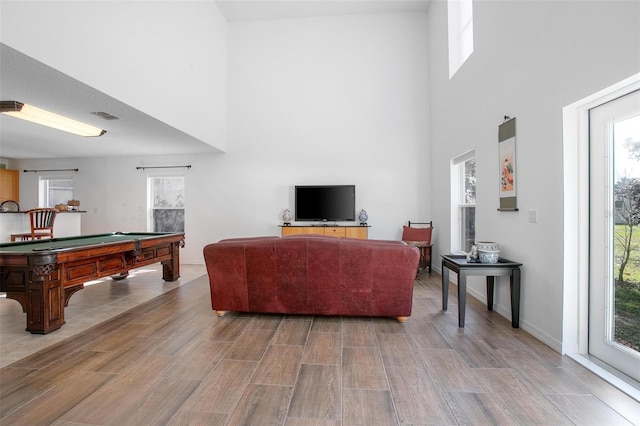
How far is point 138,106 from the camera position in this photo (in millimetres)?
3654

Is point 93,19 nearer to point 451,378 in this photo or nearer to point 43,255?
point 43,255

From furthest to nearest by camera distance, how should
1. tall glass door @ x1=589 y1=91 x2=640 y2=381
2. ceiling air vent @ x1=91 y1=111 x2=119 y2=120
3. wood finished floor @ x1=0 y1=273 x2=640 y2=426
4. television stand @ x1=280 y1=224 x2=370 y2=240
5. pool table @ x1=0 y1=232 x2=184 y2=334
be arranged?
television stand @ x1=280 y1=224 x2=370 y2=240 → ceiling air vent @ x1=91 y1=111 x2=119 y2=120 → pool table @ x1=0 y1=232 x2=184 y2=334 → tall glass door @ x1=589 y1=91 x2=640 y2=381 → wood finished floor @ x1=0 y1=273 x2=640 y2=426

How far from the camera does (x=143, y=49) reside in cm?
373

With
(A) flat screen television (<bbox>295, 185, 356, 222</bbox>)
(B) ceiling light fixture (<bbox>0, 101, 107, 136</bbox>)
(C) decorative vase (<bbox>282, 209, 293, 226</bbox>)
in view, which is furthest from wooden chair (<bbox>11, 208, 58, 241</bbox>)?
(A) flat screen television (<bbox>295, 185, 356, 222</bbox>)

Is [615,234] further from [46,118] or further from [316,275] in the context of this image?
[46,118]

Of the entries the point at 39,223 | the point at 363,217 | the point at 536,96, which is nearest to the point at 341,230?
the point at 363,217

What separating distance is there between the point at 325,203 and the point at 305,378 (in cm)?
423

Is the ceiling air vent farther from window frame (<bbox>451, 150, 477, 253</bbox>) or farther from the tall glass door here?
the tall glass door

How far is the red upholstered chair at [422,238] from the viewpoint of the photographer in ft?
16.7

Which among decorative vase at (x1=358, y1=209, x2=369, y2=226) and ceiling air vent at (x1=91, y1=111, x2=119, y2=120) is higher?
ceiling air vent at (x1=91, y1=111, x2=119, y2=120)

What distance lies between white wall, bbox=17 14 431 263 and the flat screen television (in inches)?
9.3

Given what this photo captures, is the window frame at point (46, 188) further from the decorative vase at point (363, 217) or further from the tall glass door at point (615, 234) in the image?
the tall glass door at point (615, 234)

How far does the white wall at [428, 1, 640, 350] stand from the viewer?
188cm

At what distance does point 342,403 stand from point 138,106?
3.95 m
